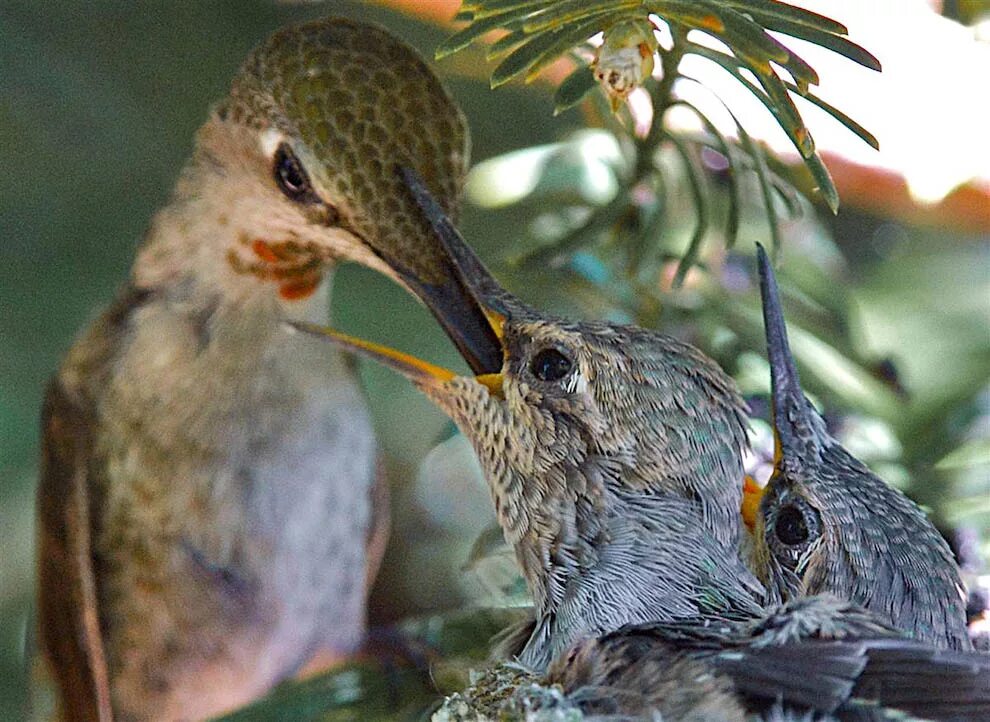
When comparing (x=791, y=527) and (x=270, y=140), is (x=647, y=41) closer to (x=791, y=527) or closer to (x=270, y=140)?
(x=791, y=527)

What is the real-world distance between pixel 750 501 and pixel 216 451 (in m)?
0.67

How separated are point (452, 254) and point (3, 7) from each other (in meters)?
1.26

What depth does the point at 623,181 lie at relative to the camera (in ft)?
5.28

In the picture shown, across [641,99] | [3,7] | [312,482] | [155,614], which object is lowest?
[155,614]

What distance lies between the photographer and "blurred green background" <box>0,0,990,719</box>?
2.11 metres

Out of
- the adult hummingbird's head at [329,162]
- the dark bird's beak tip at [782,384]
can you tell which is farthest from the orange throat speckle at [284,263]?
the dark bird's beak tip at [782,384]

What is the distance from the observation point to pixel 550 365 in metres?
1.31

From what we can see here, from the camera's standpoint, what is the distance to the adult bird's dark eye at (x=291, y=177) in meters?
1.51

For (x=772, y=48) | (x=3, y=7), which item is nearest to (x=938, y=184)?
(x=772, y=48)

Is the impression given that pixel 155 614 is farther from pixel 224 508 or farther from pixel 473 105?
pixel 473 105

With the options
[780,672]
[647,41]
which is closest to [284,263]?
[647,41]

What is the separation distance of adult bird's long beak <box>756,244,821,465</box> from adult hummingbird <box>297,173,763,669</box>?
0.04 meters

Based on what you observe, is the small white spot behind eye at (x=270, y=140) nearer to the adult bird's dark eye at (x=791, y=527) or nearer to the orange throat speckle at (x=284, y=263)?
the orange throat speckle at (x=284, y=263)

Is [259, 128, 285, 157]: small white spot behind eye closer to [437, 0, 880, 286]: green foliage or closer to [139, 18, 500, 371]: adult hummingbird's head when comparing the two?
[139, 18, 500, 371]: adult hummingbird's head
